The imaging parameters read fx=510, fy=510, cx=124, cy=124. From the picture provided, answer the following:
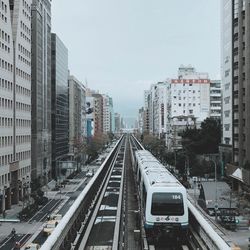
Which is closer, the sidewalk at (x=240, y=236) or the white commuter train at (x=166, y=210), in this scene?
the white commuter train at (x=166, y=210)

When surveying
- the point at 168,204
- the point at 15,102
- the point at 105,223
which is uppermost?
the point at 15,102

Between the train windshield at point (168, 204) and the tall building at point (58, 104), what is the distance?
5878 cm

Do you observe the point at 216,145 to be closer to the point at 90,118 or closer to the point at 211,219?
the point at 211,219

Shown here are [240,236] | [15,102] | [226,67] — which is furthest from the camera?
[226,67]

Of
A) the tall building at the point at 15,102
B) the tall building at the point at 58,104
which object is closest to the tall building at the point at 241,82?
the tall building at the point at 15,102

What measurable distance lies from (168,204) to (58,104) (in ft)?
220

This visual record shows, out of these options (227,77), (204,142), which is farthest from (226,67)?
(204,142)

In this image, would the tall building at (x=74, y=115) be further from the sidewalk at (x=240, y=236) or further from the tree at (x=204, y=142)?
the sidewalk at (x=240, y=236)

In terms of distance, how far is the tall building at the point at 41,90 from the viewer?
67375mm

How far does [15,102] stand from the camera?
56.5m

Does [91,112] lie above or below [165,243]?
above

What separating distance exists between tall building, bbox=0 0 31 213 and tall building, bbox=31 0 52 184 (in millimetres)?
3325

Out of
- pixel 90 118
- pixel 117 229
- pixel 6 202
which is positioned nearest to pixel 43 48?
pixel 6 202

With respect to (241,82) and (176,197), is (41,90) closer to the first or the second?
(241,82)
